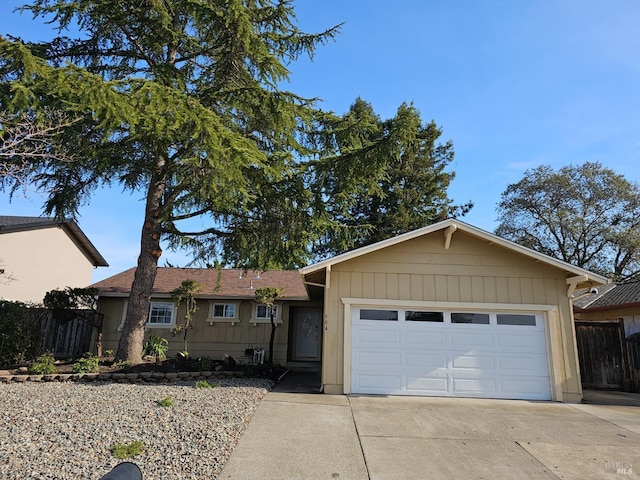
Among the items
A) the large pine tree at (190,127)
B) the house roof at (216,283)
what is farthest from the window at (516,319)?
the house roof at (216,283)

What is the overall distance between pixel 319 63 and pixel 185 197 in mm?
6135

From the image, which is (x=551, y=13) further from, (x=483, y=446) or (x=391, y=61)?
(x=483, y=446)

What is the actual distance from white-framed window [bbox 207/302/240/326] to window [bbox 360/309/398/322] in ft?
21.2

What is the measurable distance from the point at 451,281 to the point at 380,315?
1923mm

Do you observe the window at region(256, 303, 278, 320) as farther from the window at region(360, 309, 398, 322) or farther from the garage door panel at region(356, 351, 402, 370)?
the garage door panel at region(356, 351, 402, 370)

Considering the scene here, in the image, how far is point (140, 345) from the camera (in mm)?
11102

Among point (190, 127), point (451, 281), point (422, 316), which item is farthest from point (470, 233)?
point (190, 127)

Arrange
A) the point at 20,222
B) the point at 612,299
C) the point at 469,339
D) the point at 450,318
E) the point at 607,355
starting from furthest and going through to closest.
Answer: the point at 20,222 → the point at 612,299 → the point at 607,355 → the point at 450,318 → the point at 469,339

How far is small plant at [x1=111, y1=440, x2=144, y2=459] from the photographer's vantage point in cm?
435

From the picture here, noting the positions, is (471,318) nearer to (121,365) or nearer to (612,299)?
(612,299)

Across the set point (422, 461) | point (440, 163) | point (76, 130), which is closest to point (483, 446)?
point (422, 461)

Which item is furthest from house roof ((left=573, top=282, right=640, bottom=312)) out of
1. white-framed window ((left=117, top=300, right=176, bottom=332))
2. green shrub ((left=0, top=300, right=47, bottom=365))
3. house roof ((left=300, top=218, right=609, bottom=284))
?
green shrub ((left=0, top=300, right=47, bottom=365))

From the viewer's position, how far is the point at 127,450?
4.43 m

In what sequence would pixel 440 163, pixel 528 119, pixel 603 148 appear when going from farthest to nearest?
pixel 440 163, pixel 603 148, pixel 528 119
